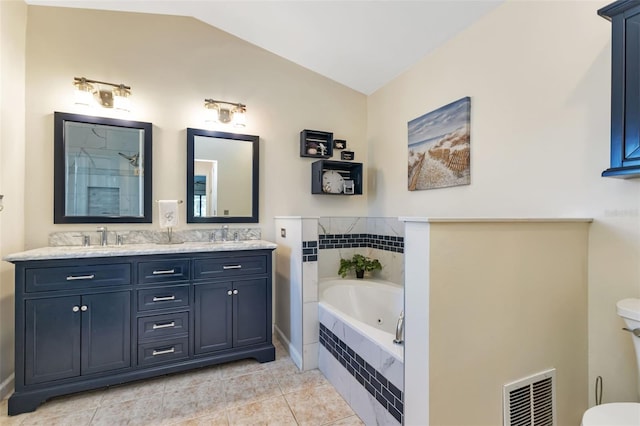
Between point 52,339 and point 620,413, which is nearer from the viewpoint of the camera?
point 620,413

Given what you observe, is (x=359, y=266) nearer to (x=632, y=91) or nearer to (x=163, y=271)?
(x=163, y=271)

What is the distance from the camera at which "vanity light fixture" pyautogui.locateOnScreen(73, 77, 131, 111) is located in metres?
2.33

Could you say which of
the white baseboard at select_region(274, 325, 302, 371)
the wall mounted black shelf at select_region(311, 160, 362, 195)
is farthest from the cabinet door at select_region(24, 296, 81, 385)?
the wall mounted black shelf at select_region(311, 160, 362, 195)

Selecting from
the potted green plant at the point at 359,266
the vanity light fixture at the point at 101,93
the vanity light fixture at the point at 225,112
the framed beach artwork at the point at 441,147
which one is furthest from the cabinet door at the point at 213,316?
the framed beach artwork at the point at 441,147

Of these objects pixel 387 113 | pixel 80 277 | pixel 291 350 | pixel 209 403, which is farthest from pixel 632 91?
pixel 80 277

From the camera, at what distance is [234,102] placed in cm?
286

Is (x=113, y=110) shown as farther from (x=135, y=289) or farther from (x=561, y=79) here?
(x=561, y=79)

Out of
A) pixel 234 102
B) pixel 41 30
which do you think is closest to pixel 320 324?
pixel 234 102

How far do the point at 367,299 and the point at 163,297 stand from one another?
176 cm

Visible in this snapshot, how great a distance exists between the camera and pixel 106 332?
1.97 m

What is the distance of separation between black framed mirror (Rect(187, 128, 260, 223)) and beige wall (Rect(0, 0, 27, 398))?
1128mm

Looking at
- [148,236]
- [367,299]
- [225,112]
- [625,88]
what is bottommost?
[367,299]

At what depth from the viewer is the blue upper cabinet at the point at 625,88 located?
1274mm

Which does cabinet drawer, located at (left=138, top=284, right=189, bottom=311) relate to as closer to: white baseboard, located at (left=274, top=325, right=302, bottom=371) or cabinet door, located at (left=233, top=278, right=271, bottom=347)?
cabinet door, located at (left=233, top=278, right=271, bottom=347)
